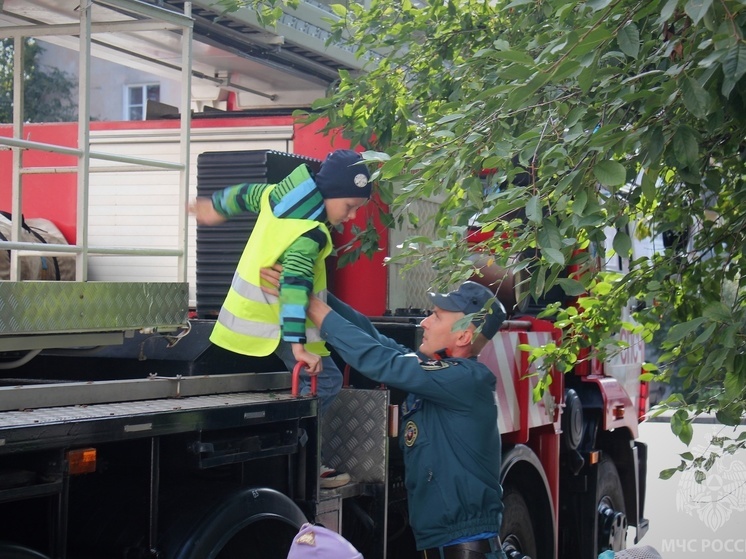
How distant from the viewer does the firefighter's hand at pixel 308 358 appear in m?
3.92

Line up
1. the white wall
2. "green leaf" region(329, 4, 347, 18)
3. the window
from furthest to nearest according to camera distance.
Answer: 1. the window
2. "green leaf" region(329, 4, 347, 18)
3. the white wall

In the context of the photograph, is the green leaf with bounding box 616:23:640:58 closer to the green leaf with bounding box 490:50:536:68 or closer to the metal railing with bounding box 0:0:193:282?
the green leaf with bounding box 490:50:536:68

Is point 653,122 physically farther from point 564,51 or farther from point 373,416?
point 373,416

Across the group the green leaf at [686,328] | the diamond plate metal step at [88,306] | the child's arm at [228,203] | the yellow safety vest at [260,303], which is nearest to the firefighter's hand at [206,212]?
the child's arm at [228,203]

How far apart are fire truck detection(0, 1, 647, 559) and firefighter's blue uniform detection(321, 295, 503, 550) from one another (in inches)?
7.2

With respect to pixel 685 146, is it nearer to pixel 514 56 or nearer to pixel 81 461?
pixel 514 56

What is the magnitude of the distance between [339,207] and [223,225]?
1.04 meters

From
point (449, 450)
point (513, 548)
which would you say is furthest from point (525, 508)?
point (449, 450)

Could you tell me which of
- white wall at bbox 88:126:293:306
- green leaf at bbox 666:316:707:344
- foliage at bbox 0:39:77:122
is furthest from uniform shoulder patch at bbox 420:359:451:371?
foliage at bbox 0:39:77:122

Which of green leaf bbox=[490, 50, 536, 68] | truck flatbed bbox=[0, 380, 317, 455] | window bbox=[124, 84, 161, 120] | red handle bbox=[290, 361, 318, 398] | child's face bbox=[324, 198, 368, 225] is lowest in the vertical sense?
truck flatbed bbox=[0, 380, 317, 455]

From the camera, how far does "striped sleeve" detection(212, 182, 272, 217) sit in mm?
4430

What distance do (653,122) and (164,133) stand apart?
3.38 m

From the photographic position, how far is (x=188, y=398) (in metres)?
3.61

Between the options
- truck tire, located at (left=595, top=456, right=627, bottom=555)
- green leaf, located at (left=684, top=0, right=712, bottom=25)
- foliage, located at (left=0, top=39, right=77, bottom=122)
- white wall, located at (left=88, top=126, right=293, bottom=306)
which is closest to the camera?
green leaf, located at (left=684, top=0, right=712, bottom=25)
